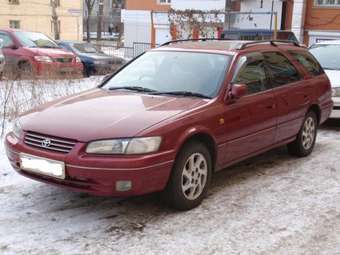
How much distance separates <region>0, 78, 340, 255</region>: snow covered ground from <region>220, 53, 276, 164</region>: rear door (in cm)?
43

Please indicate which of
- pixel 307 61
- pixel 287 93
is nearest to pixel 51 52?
pixel 307 61

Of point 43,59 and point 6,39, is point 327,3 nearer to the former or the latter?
point 43,59

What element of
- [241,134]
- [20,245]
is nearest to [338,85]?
[241,134]

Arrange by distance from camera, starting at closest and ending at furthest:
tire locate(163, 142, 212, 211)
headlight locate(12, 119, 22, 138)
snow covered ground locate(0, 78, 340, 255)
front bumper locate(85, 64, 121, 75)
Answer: snow covered ground locate(0, 78, 340, 255) → tire locate(163, 142, 212, 211) → headlight locate(12, 119, 22, 138) → front bumper locate(85, 64, 121, 75)

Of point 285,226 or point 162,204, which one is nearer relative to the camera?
point 285,226

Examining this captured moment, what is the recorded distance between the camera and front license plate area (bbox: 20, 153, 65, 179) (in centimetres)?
442

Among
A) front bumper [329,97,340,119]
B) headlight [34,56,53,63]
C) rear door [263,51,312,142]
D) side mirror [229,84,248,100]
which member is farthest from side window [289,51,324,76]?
headlight [34,56,53,63]

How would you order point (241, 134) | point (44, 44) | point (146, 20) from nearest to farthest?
1. point (241, 134)
2. point (44, 44)
3. point (146, 20)

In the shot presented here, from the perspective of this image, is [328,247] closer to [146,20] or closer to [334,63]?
[334,63]

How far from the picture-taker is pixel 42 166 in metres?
4.54

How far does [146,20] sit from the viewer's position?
116 ft

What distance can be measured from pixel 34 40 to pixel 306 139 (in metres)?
11.1

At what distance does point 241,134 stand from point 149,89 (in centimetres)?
107

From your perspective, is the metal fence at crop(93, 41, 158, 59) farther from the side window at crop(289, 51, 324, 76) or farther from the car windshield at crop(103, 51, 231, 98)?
the car windshield at crop(103, 51, 231, 98)
